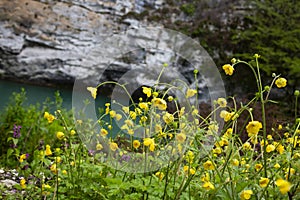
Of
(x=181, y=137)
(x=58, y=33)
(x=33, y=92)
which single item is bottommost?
(x=181, y=137)

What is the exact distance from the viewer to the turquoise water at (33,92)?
6824mm

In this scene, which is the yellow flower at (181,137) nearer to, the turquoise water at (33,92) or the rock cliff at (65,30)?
the turquoise water at (33,92)

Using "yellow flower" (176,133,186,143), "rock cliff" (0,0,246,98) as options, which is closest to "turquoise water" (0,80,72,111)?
"rock cliff" (0,0,246,98)

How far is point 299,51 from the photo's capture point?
7457 mm

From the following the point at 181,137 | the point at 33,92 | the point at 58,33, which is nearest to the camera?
the point at 181,137

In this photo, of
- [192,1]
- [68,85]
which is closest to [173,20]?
[192,1]

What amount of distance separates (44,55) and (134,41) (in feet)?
7.89

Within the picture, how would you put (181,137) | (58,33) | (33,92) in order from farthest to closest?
(58,33), (33,92), (181,137)

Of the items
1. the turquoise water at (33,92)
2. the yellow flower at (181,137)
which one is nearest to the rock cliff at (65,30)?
the turquoise water at (33,92)

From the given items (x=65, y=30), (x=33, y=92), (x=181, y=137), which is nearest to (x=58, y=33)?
(x=65, y=30)

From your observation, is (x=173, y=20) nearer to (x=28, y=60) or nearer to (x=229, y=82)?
(x=229, y=82)

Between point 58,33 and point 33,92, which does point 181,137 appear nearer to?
point 33,92

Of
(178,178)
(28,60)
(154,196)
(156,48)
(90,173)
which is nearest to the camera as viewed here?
(154,196)

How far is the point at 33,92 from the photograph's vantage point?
7859mm
